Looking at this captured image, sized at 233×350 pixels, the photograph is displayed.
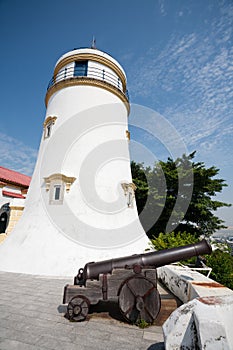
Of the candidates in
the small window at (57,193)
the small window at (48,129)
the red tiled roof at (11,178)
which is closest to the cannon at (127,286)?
the small window at (57,193)

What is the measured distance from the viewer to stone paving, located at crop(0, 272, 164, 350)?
2.81m

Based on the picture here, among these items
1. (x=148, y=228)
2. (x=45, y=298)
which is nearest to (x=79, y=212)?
(x=45, y=298)

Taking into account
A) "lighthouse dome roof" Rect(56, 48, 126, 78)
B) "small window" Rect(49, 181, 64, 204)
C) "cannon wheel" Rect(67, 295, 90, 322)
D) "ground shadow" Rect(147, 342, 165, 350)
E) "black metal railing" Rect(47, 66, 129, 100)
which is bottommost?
"ground shadow" Rect(147, 342, 165, 350)

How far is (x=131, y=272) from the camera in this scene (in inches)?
142

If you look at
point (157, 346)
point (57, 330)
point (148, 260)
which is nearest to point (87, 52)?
point (148, 260)

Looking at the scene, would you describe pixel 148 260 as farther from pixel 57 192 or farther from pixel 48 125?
pixel 48 125

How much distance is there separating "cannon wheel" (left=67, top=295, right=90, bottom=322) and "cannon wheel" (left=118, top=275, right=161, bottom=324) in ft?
2.14

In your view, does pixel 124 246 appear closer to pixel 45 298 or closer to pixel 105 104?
pixel 45 298

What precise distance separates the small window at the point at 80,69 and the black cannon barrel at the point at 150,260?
907 cm

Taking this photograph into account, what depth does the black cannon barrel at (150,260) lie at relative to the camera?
3.94m

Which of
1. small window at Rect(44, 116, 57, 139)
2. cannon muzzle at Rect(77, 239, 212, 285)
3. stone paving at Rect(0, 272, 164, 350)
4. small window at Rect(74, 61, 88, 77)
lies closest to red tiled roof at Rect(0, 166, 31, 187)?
small window at Rect(44, 116, 57, 139)

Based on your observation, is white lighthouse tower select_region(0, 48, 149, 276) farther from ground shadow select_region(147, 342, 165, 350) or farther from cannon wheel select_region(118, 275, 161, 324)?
ground shadow select_region(147, 342, 165, 350)

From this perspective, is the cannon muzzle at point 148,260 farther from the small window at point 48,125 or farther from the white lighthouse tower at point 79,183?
the small window at point 48,125

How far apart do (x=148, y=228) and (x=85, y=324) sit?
11539 mm
